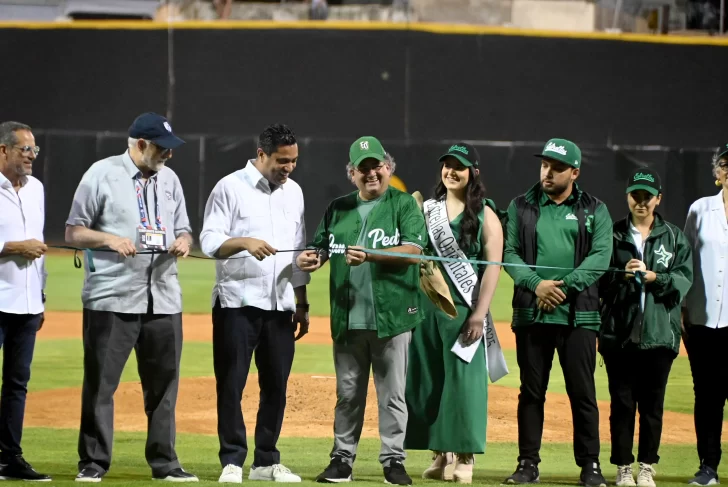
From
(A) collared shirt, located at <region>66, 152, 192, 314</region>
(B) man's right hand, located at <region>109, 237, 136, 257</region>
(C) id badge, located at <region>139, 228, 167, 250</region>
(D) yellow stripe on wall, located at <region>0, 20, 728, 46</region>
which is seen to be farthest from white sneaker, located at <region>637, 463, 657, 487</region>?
(D) yellow stripe on wall, located at <region>0, 20, 728, 46</region>

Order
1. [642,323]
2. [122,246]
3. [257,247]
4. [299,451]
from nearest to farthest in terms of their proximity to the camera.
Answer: [122,246] → [257,247] → [642,323] → [299,451]

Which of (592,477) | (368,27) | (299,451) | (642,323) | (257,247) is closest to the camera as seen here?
(257,247)

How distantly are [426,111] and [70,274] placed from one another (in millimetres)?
7928

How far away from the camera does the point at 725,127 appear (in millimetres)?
23984

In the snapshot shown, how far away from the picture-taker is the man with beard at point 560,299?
6.66 m

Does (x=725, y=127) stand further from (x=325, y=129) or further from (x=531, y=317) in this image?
(x=531, y=317)

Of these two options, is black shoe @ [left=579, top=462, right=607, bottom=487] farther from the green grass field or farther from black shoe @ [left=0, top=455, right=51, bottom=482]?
black shoe @ [left=0, top=455, right=51, bottom=482]

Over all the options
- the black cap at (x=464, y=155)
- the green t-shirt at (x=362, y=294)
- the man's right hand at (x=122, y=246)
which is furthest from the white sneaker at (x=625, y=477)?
the man's right hand at (x=122, y=246)

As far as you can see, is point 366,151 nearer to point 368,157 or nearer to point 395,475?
point 368,157

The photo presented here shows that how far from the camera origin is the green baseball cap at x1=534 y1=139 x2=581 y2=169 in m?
6.76

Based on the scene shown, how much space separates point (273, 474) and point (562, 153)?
2550 mm

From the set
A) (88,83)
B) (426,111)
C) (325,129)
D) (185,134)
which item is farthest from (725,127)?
(88,83)

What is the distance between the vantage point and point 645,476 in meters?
6.77

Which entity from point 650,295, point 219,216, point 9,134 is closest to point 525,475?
point 650,295
